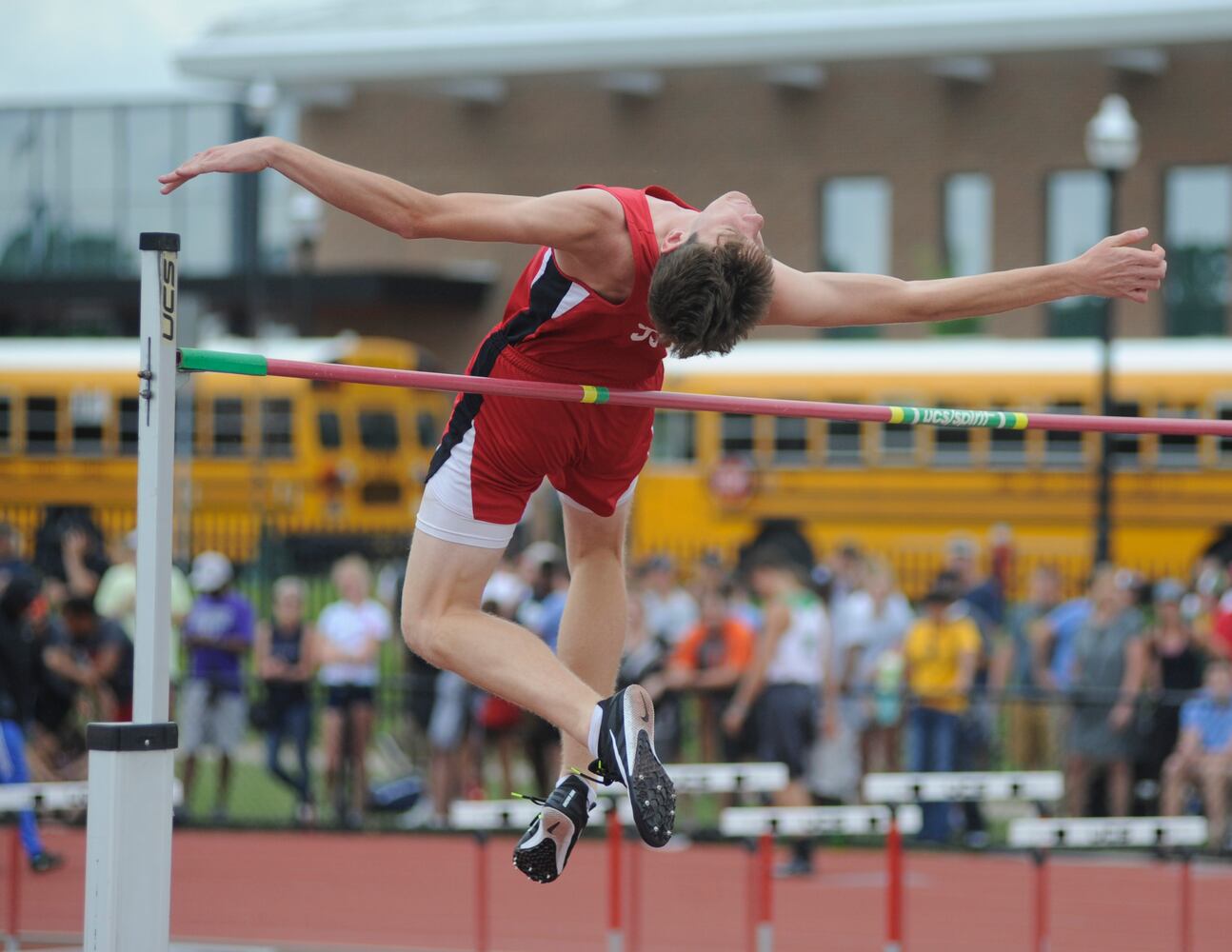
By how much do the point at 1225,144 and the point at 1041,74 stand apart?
2727 mm

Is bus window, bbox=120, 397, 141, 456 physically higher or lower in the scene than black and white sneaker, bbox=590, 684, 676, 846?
higher

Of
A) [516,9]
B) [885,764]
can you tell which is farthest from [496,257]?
[885,764]

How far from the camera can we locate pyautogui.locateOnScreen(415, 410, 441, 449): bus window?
24.0m

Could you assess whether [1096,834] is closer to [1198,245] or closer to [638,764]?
[638,764]

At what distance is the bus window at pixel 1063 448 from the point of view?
66.1ft

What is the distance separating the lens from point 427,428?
2420 centimetres

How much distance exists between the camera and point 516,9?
2742 cm

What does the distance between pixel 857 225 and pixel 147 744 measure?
23.9 m

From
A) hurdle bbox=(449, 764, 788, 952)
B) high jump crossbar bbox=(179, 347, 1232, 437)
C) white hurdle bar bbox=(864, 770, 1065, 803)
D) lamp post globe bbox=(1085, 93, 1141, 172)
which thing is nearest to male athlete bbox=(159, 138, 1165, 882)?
high jump crossbar bbox=(179, 347, 1232, 437)

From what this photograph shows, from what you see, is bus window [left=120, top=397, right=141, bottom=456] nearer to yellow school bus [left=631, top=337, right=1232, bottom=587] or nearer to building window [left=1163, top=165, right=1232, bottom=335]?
yellow school bus [left=631, top=337, right=1232, bottom=587]

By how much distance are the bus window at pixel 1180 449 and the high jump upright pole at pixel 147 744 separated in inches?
671

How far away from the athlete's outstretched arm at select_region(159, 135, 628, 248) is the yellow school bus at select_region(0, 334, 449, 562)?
18.3 metres

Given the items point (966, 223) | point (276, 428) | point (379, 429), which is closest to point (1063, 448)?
point (966, 223)

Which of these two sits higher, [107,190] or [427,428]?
[107,190]
